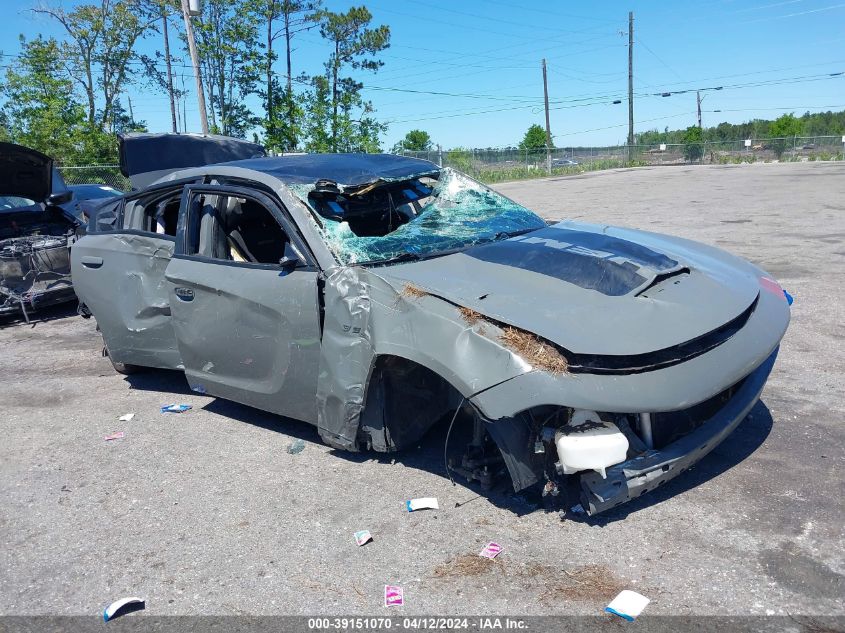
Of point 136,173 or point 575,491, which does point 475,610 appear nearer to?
point 575,491

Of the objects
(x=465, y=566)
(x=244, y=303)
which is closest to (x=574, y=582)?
(x=465, y=566)

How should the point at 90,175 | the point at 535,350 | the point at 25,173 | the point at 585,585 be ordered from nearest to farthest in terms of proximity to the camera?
1. the point at 585,585
2. the point at 535,350
3. the point at 25,173
4. the point at 90,175

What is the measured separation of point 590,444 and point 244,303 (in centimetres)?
218

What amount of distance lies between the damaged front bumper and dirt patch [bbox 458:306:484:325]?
801 mm

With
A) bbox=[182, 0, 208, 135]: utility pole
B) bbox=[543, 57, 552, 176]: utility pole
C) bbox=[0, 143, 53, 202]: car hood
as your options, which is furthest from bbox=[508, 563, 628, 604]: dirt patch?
bbox=[543, 57, 552, 176]: utility pole

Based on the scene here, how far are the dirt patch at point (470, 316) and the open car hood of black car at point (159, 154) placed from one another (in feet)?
15.7

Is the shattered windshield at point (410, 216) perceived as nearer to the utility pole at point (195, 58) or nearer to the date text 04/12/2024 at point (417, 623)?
the date text 04/12/2024 at point (417, 623)

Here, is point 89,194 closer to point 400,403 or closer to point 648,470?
point 400,403

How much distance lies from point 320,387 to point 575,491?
1379mm

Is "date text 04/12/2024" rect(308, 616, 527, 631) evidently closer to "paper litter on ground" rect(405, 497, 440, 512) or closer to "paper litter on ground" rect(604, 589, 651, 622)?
"paper litter on ground" rect(604, 589, 651, 622)

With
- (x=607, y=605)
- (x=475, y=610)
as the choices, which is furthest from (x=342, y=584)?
(x=607, y=605)

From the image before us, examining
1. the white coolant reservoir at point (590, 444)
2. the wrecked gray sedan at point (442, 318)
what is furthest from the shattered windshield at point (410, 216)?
the white coolant reservoir at point (590, 444)

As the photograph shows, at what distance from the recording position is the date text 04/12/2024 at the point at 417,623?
245cm

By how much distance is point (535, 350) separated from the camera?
2.73 meters
